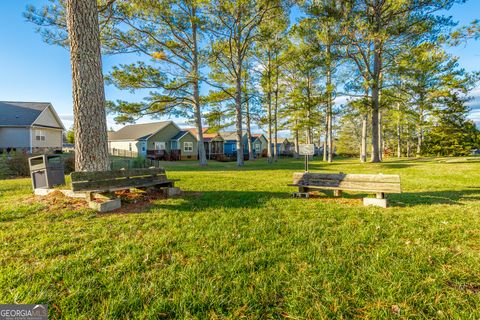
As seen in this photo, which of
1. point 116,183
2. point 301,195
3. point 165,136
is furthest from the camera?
point 165,136

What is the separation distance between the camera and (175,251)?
2.57m

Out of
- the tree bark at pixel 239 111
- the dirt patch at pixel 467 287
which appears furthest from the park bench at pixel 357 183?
the tree bark at pixel 239 111

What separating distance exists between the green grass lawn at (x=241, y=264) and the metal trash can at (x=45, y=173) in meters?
1.40

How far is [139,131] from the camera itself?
31.2 meters

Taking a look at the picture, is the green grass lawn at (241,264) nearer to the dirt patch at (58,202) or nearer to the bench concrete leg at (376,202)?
the dirt patch at (58,202)

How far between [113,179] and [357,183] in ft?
Answer: 16.7

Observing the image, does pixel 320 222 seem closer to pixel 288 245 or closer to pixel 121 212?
pixel 288 245

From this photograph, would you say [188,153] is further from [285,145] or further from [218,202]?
[218,202]

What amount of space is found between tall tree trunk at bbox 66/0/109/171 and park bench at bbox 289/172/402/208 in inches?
189

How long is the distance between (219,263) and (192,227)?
1158 millimetres

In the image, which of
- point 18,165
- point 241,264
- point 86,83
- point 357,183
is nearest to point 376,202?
point 357,183

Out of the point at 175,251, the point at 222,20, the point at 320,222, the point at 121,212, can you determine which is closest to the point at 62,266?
the point at 175,251

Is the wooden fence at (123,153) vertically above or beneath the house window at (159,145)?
beneath

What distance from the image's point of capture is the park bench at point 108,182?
13.1 feet
